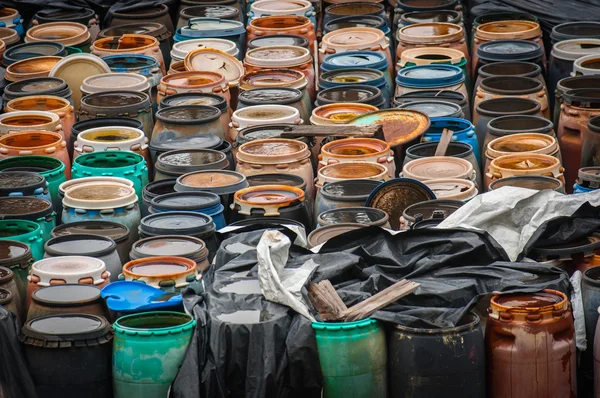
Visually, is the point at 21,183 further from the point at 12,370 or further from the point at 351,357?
the point at 351,357

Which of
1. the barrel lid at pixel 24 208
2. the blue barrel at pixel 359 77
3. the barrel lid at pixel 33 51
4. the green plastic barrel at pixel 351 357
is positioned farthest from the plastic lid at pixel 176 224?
the barrel lid at pixel 33 51

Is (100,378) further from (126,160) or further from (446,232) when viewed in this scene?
(126,160)

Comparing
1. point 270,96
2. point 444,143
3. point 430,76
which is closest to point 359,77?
point 430,76

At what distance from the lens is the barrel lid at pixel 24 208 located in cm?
994

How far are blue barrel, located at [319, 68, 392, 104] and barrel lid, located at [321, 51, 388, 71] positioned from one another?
8 cm

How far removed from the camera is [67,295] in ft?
28.3

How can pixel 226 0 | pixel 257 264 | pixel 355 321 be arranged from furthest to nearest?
pixel 226 0 < pixel 257 264 < pixel 355 321

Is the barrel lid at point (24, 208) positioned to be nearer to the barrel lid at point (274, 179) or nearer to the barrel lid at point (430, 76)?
the barrel lid at point (274, 179)

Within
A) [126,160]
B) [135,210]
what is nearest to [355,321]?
[135,210]

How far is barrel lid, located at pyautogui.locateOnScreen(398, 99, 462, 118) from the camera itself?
12.2m

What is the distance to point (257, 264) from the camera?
8984 mm

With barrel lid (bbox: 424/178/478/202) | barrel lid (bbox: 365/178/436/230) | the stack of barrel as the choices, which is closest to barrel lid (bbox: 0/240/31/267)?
the stack of barrel

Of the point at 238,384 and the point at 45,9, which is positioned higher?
the point at 45,9

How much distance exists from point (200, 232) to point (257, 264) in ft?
2.37
